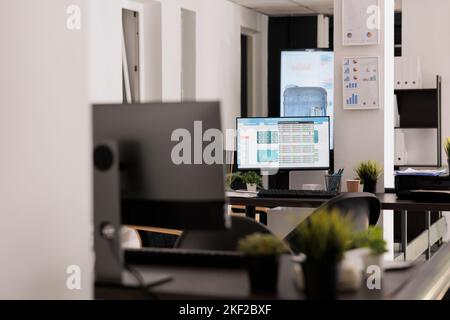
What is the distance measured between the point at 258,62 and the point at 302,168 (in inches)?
223

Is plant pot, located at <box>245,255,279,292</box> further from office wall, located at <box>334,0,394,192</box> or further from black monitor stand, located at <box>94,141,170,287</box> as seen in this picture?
office wall, located at <box>334,0,394,192</box>

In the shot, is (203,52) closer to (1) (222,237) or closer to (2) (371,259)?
(1) (222,237)

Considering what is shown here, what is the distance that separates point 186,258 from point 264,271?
460mm

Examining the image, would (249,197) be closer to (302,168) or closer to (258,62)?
(302,168)

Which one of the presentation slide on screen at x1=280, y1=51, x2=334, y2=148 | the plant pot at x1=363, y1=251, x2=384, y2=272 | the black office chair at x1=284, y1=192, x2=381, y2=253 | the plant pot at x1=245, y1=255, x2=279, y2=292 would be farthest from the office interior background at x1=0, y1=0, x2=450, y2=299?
the black office chair at x1=284, y1=192, x2=381, y2=253

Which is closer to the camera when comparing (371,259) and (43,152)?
(371,259)

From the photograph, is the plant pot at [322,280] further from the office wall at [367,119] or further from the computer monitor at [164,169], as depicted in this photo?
the office wall at [367,119]

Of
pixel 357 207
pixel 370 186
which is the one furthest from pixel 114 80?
pixel 357 207

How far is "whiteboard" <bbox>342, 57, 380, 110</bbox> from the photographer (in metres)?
5.80

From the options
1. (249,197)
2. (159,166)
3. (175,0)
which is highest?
(175,0)

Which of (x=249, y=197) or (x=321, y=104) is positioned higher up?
(x=321, y=104)

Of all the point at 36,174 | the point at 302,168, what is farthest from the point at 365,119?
the point at 36,174

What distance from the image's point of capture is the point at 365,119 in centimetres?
586

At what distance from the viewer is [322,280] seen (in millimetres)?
1957
